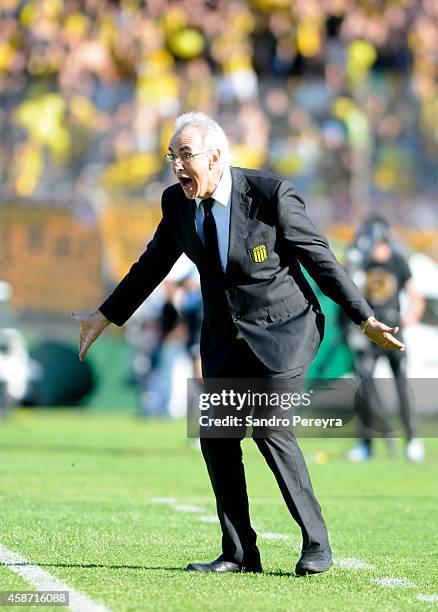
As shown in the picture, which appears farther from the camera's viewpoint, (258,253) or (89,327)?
(89,327)

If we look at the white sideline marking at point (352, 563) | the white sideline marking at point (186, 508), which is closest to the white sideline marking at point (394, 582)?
the white sideline marking at point (352, 563)

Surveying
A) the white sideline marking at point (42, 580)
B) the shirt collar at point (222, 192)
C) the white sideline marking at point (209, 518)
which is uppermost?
the shirt collar at point (222, 192)

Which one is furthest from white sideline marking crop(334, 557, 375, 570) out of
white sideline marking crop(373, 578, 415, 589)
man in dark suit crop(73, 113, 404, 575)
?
man in dark suit crop(73, 113, 404, 575)

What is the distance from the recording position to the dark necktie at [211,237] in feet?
18.6

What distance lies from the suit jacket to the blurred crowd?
11.9 metres

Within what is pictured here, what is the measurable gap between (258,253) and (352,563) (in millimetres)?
1622

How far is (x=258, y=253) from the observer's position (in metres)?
5.61

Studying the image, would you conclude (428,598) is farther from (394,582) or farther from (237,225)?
(237,225)

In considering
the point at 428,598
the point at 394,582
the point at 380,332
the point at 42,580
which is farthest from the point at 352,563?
the point at 42,580

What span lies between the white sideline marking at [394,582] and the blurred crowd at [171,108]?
12336 millimetres

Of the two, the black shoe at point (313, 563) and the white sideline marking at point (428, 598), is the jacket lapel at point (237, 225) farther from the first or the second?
the white sideline marking at point (428, 598)

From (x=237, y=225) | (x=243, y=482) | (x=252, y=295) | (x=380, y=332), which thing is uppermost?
(x=237, y=225)

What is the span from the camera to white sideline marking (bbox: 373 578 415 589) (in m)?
5.47

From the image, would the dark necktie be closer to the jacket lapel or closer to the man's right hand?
the jacket lapel
